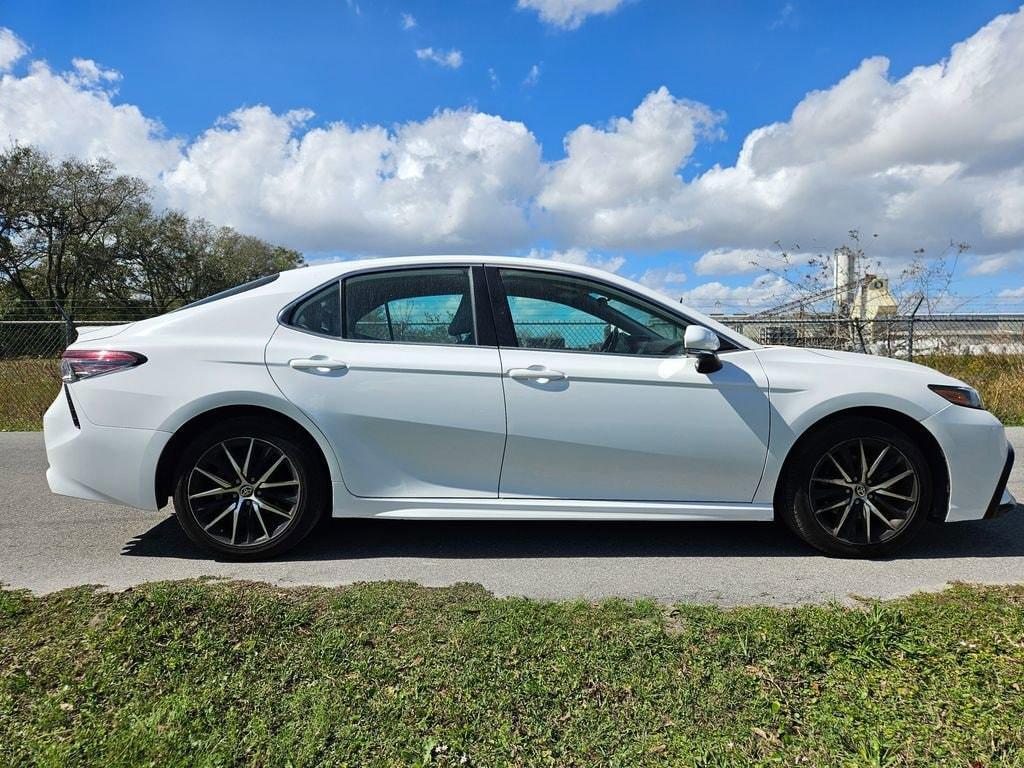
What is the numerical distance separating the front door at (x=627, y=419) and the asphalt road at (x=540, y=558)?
38 cm

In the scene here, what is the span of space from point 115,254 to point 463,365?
146ft

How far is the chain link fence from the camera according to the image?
Answer: 949 cm

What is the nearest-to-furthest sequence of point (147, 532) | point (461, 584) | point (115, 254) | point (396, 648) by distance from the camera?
1. point (396, 648)
2. point (461, 584)
3. point (147, 532)
4. point (115, 254)

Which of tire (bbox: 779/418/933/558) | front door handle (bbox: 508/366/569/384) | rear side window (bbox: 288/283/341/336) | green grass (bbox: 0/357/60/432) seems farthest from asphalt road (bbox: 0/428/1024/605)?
green grass (bbox: 0/357/60/432)

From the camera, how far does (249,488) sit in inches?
145

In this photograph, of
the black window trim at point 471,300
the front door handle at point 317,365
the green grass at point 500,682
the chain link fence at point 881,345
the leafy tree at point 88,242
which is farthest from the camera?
the leafy tree at point 88,242

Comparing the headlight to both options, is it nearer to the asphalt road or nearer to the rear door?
the asphalt road

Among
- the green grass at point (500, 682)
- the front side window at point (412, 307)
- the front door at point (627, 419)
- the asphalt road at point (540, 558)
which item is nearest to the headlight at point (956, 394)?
the asphalt road at point (540, 558)

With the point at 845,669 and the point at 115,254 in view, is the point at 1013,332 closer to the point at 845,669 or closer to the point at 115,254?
the point at 845,669

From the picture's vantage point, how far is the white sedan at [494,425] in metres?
3.62

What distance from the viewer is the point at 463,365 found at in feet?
12.0

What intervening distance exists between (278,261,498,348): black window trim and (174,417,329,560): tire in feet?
1.88

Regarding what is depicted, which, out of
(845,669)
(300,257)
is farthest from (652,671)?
(300,257)

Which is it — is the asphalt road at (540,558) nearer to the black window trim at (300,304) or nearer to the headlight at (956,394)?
the headlight at (956,394)
